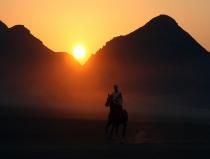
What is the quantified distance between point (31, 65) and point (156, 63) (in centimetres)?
2739

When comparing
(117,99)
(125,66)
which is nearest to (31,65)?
(125,66)

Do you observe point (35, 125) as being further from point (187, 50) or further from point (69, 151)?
point (187, 50)

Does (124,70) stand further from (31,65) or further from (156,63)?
(31,65)

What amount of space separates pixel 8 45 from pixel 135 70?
28948 millimetres

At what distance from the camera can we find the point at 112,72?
182 meters

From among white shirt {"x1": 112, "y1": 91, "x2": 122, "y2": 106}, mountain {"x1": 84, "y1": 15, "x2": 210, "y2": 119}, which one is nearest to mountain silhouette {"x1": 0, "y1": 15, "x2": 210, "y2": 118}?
mountain {"x1": 84, "y1": 15, "x2": 210, "y2": 119}

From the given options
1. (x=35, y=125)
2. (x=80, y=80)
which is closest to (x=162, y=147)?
(x=35, y=125)

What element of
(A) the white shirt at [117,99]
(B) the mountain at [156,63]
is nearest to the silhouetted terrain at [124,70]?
(B) the mountain at [156,63]

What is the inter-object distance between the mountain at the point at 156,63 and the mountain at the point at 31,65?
608cm

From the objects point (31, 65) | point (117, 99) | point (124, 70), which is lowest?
point (117, 99)

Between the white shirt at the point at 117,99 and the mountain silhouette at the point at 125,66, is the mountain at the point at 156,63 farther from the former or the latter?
the white shirt at the point at 117,99

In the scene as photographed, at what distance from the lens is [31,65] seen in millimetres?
185125

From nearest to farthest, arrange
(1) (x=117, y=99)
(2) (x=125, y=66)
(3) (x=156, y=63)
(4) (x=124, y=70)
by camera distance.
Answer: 1. (1) (x=117, y=99)
2. (4) (x=124, y=70)
3. (2) (x=125, y=66)
4. (3) (x=156, y=63)

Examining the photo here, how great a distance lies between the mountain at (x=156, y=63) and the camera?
164875 millimetres
